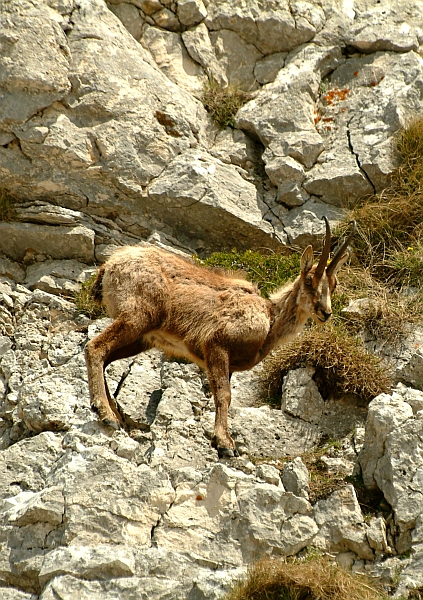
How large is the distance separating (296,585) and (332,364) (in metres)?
3.67

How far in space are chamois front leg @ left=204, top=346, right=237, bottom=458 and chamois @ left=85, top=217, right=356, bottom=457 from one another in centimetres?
1

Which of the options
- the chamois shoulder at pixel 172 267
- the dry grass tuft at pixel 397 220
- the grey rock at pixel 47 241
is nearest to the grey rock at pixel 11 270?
the grey rock at pixel 47 241

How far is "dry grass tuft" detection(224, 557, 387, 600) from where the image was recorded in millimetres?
6129

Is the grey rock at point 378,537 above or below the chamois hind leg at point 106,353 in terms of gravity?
above

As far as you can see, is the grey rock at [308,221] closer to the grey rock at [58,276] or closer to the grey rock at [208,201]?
the grey rock at [208,201]

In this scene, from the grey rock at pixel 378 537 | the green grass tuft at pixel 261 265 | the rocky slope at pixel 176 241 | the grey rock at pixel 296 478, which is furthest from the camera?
the green grass tuft at pixel 261 265

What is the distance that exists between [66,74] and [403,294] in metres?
6.01

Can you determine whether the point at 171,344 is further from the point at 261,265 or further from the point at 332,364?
the point at 261,265

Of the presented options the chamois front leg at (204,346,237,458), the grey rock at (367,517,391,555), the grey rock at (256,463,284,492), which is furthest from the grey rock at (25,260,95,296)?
the grey rock at (367,517,391,555)

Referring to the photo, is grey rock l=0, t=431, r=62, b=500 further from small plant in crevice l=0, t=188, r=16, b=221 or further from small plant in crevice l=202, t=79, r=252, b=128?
small plant in crevice l=202, t=79, r=252, b=128

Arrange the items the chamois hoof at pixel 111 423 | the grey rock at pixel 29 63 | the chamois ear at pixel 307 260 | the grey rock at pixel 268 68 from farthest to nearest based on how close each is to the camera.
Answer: the grey rock at pixel 268 68, the grey rock at pixel 29 63, the chamois ear at pixel 307 260, the chamois hoof at pixel 111 423

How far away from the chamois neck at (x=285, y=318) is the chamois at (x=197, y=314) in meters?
0.01

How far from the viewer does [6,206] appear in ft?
39.2

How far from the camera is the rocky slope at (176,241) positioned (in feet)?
22.0
